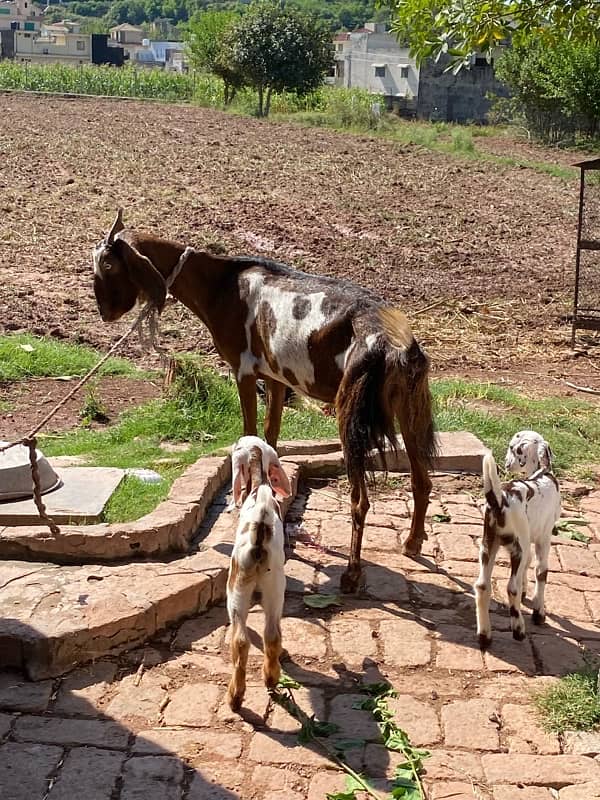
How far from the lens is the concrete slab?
6.07 metres

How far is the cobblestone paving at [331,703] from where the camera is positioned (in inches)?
155

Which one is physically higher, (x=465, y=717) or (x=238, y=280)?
(x=238, y=280)

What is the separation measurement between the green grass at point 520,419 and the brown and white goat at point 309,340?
6.63 feet

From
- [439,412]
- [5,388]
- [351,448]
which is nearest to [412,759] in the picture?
[351,448]

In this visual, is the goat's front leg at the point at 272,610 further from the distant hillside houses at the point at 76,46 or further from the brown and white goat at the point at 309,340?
the distant hillside houses at the point at 76,46

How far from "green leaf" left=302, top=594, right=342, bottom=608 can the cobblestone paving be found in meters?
0.05

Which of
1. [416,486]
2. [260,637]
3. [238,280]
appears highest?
[238,280]

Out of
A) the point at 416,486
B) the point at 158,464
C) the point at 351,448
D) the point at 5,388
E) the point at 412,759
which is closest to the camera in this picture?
Answer: the point at 412,759

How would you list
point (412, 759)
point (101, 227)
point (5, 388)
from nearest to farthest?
point (412, 759) → point (5, 388) → point (101, 227)

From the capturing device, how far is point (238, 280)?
684cm

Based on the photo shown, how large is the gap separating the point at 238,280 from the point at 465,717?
342 cm

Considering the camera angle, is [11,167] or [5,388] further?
[11,167]

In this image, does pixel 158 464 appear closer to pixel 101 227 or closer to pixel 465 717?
pixel 465 717

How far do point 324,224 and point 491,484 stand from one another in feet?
43.0
